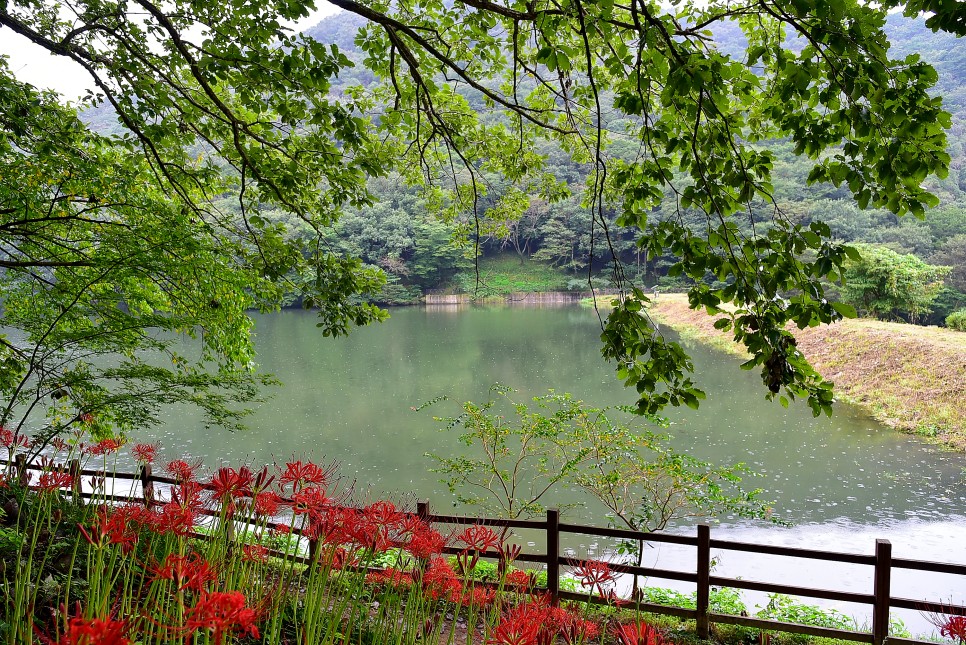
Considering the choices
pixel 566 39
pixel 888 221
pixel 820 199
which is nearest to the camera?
pixel 566 39

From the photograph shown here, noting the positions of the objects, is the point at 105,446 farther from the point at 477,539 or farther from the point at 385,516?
the point at 477,539

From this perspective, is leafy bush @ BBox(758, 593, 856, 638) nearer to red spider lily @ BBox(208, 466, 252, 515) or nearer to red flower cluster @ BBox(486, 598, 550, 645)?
red flower cluster @ BBox(486, 598, 550, 645)

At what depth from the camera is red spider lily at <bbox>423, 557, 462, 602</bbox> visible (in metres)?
1.47

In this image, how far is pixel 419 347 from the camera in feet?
75.3

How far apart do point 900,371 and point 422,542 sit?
16102 mm

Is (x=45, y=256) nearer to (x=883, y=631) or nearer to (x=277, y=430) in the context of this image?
(x=883, y=631)

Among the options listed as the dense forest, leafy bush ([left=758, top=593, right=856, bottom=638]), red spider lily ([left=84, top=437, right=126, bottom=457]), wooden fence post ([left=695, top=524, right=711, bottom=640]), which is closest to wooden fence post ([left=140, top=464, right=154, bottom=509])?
red spider lily ([left=84, top=437, right=126, bottom=457])

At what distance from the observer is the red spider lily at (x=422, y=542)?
54.4 inches

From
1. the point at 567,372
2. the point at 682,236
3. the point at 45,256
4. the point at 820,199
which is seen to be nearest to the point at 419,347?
the point at 567,372

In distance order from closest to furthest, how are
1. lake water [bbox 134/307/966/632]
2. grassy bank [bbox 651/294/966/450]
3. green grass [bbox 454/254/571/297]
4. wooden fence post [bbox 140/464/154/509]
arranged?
1. wooden fence post [bbox 140/464/154/509]
2. lake water [bbox 134/307/966/632]
3. grassy bank [bbox 651/294/966/450]
4. green grass [bbox 454/254/571/297]

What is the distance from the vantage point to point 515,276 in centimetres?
4775

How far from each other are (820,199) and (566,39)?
3916 centimetres

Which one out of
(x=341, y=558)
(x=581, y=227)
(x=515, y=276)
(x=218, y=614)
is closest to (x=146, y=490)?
(x=341, y=558)

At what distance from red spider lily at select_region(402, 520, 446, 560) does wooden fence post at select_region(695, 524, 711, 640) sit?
3.38 metres
